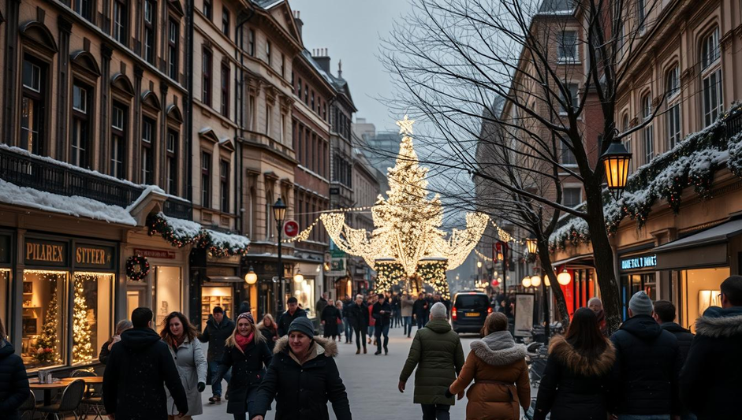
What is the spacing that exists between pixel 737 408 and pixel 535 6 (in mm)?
10031

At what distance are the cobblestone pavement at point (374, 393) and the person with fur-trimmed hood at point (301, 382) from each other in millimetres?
7140

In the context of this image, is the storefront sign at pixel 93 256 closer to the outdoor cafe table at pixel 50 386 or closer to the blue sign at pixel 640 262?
the outdoor cafe table at pixel 50 386

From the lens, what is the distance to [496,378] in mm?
7938

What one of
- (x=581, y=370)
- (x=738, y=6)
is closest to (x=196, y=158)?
(x=738, y=6)

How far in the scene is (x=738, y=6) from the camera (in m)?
15.7

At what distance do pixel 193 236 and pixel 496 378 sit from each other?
18.0 metres

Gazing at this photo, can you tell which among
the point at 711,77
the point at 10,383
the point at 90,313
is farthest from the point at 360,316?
the point at 10,383

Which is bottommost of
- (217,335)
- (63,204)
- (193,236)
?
(217,335)

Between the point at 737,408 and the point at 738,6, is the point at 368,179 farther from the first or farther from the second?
the point at 737,408

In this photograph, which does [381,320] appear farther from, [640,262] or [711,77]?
[711,77]

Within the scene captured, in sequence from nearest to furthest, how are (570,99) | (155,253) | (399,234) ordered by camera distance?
(570,99) < (155,253) < (399,234)

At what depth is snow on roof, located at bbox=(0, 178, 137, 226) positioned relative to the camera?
14.8 metres

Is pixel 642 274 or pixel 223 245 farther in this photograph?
pixel 223 245

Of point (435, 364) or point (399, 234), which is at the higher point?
point (399, 234)
